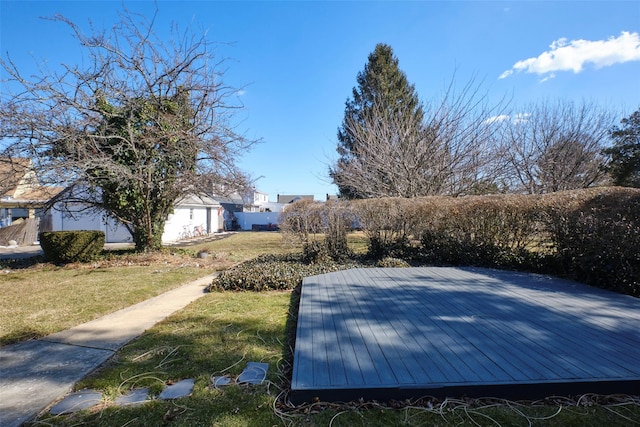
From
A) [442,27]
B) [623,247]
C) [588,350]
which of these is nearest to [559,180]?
[442,27]

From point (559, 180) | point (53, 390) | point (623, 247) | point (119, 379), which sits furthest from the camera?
point (559, 180)

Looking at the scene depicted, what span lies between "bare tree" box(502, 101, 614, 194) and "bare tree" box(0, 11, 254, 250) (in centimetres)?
1314

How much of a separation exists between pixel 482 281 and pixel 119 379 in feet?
18.5

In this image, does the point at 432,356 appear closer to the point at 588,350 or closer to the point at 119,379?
the point at 588,350

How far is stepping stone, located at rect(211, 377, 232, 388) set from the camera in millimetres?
2654

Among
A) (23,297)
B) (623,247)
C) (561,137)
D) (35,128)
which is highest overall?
(561,137)

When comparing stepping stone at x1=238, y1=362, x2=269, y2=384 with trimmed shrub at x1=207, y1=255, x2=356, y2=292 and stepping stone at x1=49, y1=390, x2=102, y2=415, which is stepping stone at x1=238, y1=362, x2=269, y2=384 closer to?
stepping stone at x1=49, y1=390, x2=102, y2=415

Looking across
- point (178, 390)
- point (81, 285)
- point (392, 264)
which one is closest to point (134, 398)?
point (178, 390)

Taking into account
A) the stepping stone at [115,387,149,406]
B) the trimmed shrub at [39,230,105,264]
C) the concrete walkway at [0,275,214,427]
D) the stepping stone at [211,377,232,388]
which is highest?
the trimmed shrub at [39,230,105,264]

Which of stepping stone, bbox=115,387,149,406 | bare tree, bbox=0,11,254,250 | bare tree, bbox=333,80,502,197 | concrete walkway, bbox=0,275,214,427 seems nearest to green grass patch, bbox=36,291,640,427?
stepping stone, bbox=115,387,149,406

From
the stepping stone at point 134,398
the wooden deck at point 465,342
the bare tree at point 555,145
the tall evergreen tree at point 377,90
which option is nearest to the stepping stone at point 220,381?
the stepping stone at point 134,398

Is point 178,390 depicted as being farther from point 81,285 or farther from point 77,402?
point 81,285

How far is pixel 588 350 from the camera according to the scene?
9.32 ft

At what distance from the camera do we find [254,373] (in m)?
2.86
